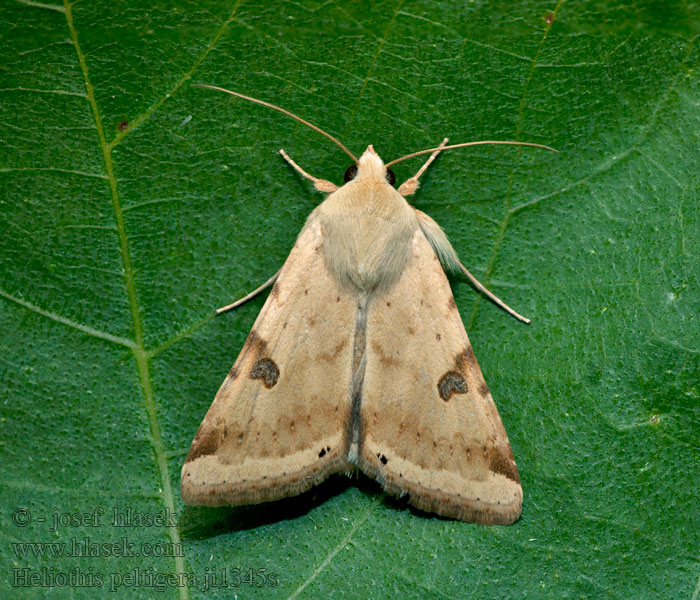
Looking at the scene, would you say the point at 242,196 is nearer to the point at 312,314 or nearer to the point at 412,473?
the point at 312,314

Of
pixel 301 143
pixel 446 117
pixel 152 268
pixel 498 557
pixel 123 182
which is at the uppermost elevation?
pixel 446 117

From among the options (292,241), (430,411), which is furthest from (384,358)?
(292,241)

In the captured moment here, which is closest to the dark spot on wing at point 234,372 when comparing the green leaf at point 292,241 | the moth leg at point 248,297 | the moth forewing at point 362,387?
the moth forewing at point 362,387

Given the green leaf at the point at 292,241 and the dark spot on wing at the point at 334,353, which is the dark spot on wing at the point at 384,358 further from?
the green leaf at the point at 292,241

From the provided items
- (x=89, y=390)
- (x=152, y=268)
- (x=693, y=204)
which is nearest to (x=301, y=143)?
(x=152, y=268)

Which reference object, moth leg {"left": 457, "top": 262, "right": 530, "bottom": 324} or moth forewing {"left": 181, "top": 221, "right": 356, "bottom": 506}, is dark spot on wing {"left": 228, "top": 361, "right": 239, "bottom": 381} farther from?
moth leg {"left": 457, "top": 262, "right": 530, "bottom": 324}

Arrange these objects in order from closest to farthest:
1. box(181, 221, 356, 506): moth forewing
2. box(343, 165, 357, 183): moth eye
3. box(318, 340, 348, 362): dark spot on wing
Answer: box(181, 221, 356, 506): moth forewing → box(318, 340, 348, 362): dark spot on wing → box(343, 165, 357, 183): moth eye

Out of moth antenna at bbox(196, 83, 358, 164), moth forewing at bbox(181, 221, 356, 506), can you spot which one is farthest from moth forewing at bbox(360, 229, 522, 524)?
moth antenna at bbox(196, 83, 358, 164)
